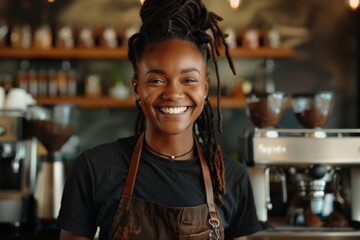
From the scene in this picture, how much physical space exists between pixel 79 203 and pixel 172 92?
34 centimetres

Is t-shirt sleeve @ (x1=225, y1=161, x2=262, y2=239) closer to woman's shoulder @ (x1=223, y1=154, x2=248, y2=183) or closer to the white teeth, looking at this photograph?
woman's shoulder @ (x1=223, y1=154, x2=248, y2=183)

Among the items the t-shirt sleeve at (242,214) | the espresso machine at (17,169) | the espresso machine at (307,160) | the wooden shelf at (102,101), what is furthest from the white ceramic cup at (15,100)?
the wooden shelf at (102,101)

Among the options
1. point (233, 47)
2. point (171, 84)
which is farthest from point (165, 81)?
point (233, 47)

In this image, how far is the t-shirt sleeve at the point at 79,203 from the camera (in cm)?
138

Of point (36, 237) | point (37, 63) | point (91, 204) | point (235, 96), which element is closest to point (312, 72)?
point (235, 96)

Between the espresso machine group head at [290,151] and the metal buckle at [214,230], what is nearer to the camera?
the metal buckle at [214,230]

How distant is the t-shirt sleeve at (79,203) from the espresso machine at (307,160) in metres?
0.71

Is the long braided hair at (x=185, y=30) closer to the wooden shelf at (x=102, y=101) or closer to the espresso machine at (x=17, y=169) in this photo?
the espresso machine at (x=17, y=169)

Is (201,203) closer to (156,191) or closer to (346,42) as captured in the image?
(156,191)

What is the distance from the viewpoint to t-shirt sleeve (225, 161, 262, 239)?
150 centimetres

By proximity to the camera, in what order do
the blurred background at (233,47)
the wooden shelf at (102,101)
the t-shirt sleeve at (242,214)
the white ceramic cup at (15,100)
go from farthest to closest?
the blurred background at (233,47) → the wooden shelf at (102,101) → the white ceramic cup at (15,100) → the t-shirt sleeve at (242,214)

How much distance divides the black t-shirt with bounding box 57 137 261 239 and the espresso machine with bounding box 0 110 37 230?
0.71 meters

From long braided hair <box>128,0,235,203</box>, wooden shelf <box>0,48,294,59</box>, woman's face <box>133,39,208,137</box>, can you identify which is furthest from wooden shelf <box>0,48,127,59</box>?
woman's face <box>133,39,208,137</box>

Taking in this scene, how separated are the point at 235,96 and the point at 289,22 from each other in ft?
2.53
